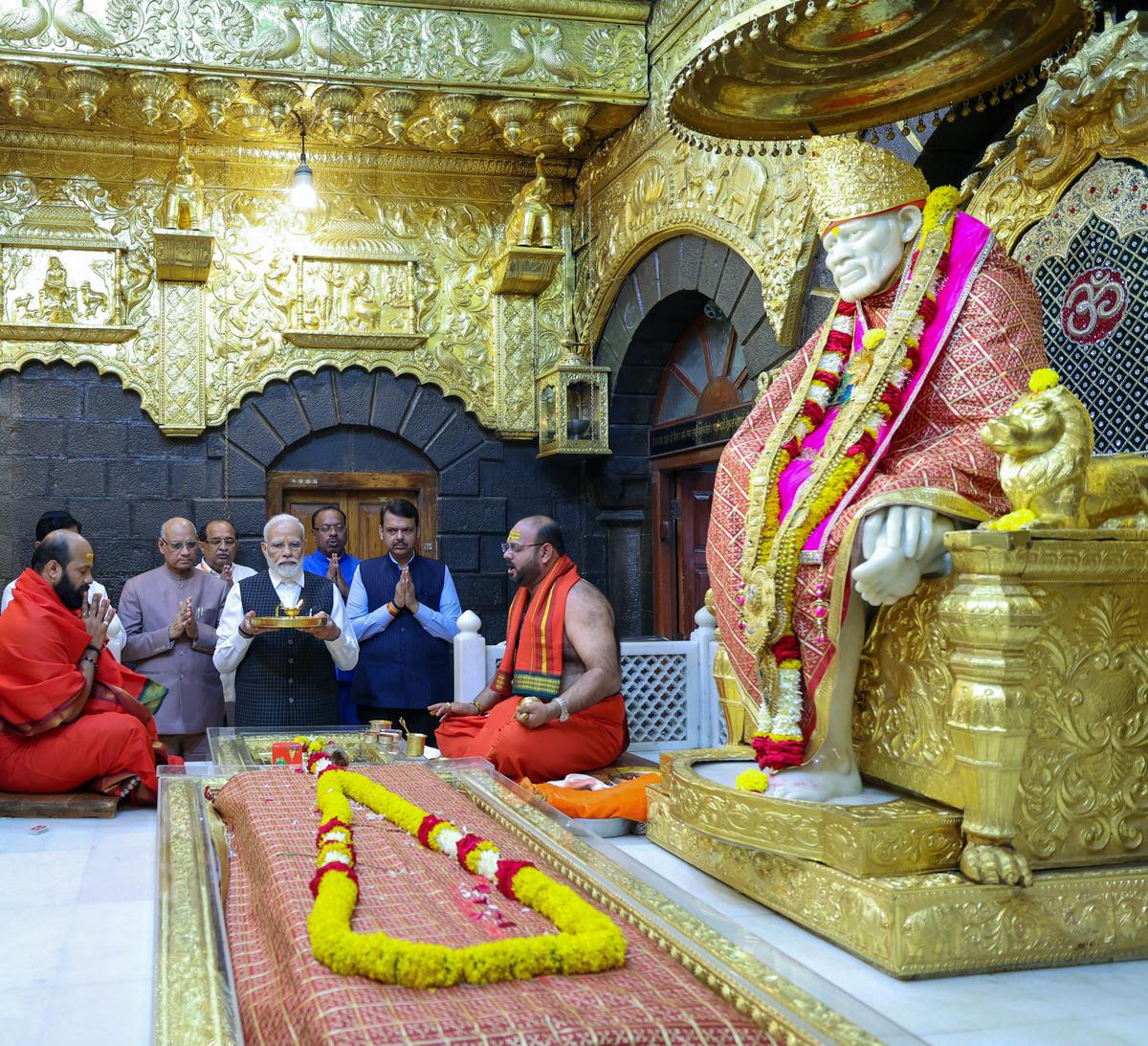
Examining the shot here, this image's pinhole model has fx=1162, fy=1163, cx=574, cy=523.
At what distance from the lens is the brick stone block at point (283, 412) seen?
26.2 feet

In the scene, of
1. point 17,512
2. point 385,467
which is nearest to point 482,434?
point 385,467

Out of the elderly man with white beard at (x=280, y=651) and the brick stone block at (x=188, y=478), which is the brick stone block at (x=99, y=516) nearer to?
the brick stone block at (x=188, y=478)

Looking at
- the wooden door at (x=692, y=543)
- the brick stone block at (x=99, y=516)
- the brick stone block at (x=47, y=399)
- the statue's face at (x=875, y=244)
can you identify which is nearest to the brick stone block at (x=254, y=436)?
the brick stone block at (x=99, y=516)

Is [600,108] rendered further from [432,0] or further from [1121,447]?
[1121,447]

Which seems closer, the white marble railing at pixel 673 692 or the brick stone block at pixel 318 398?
the white marble railing at pixel 673 692

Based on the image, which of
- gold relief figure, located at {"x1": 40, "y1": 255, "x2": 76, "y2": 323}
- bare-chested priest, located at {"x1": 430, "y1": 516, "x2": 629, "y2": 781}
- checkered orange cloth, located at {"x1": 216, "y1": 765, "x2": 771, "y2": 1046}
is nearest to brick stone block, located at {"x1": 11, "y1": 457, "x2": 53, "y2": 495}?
gold relief figure, located at {"x1": 40, "y1": 255, "x2": 76, "y2": 323}

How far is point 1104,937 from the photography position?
2.68m

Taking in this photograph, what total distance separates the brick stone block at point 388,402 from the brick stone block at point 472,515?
0.65 meters

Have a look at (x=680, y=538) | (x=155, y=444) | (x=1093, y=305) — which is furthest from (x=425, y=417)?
(x=1093, y=305)

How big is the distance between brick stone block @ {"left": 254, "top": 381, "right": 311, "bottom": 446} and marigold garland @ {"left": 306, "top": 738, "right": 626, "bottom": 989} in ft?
18.5

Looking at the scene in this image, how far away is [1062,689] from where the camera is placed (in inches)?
108

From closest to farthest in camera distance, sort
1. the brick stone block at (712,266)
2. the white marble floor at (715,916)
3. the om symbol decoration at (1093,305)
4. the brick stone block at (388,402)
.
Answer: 1. the white marble floor at (715,916)
2. the om symbol decoration at (1093,305)
3. the brick stone block at (712,266)
4. the brick stone block at (388,402)

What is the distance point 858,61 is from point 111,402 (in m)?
5.65

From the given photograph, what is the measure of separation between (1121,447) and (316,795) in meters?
2.51
